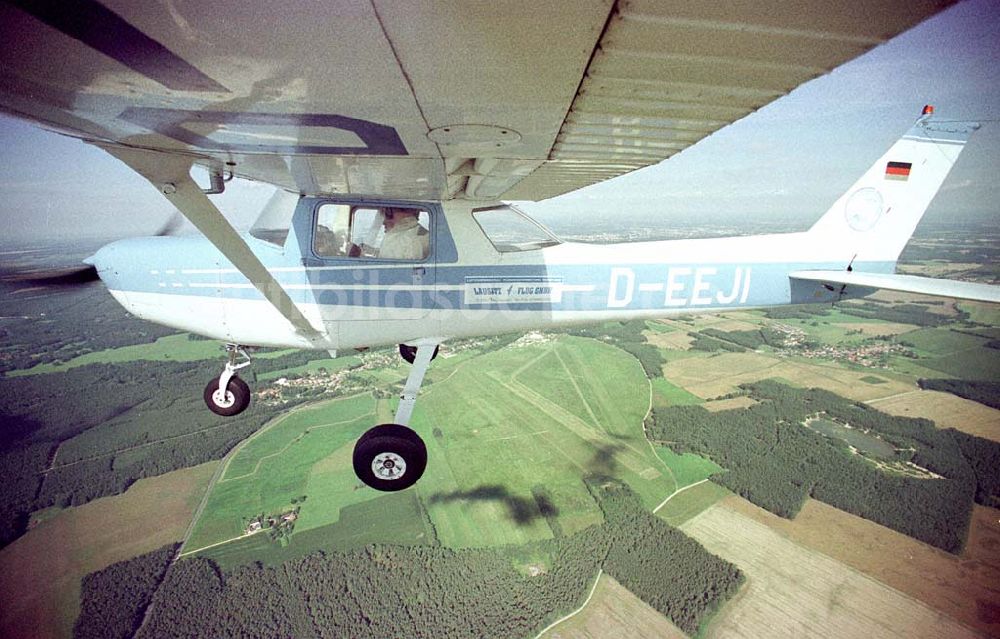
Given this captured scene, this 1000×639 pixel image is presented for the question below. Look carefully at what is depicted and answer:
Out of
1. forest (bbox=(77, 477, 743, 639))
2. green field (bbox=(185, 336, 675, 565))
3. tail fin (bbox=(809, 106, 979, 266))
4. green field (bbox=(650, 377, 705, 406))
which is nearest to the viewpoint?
tail fin (bbox=(809, 106, 979, 266))

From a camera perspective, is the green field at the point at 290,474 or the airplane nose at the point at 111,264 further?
the green field at the point at 290,474

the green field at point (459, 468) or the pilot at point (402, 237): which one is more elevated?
the pilot at point (402, 237)

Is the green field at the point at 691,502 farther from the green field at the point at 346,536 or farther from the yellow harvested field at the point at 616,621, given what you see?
the green field at the point at 346,536

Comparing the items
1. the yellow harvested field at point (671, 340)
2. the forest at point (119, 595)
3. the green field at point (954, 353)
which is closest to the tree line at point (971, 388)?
the green field at point (954, 353)

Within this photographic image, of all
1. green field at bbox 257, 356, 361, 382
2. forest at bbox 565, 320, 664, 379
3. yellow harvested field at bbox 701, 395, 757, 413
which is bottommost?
yellow harvested field at bbox 701, 395, 757, 413

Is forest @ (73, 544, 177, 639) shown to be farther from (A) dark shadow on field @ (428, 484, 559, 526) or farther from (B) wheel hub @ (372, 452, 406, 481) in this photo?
(B) wheel hub @ (372, 452, 406, 481)

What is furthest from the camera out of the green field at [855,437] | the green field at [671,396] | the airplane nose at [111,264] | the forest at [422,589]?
the green field at [671,396]

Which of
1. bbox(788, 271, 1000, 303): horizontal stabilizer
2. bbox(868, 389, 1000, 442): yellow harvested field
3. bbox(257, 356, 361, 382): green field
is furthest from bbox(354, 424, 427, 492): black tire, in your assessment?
bbox(868, 389, 1000, 442): yellow harvested field

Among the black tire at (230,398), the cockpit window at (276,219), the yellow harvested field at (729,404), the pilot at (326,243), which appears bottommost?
the yellow harvested field at (729,404)
